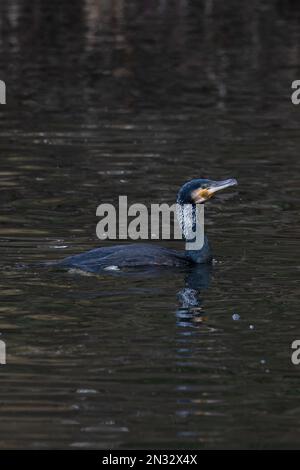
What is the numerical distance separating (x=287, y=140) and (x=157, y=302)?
25.2 ft

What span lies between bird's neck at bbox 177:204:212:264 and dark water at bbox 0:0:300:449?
16 centimetres

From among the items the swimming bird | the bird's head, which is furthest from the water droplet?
the bird's head

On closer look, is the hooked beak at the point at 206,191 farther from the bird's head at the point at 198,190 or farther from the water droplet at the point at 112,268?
the water droplet at the point at 112,268

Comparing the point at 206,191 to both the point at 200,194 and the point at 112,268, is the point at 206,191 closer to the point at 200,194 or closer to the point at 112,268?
the point at 200,194

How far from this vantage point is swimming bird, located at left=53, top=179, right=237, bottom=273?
37.6 feet

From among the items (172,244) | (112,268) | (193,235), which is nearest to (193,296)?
(112,268)

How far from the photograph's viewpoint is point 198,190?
40.9 feet

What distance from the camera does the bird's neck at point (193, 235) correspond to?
12.0 m

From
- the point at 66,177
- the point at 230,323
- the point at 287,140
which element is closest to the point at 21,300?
the point at 230,323

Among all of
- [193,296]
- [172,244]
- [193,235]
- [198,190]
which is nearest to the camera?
[193,296]

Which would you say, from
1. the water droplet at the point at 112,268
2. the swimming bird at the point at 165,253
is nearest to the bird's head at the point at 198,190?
the swimming bird at the point at 165,253

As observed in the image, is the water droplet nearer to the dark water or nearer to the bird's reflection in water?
the dark water

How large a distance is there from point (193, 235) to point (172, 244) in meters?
0.82

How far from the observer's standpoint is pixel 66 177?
1582 centimetres
